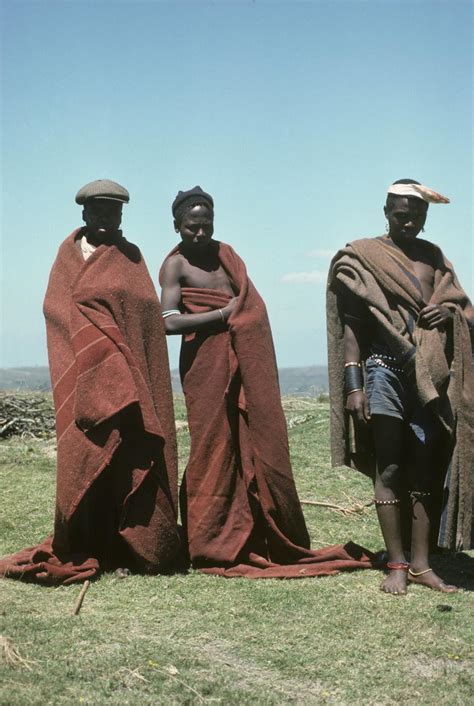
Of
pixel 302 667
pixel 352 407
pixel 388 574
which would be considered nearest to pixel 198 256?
pixel 352 407

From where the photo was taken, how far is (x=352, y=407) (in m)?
5.45

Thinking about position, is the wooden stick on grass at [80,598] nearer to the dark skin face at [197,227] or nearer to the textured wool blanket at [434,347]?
the textured wool blanket at [434,347]

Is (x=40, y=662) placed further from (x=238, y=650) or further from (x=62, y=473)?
(x=62, y=473)

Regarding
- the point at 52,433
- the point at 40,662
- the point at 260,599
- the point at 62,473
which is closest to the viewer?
the point at 40,662

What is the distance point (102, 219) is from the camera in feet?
18.6

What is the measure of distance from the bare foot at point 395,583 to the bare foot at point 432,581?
0.43 feet

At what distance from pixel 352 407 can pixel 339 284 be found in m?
0.80

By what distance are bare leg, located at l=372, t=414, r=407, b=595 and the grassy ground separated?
27 cm

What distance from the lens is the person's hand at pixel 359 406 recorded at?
5425 millimetres

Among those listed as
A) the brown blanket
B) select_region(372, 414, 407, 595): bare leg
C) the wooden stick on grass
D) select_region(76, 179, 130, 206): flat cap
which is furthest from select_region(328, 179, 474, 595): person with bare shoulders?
the wooden stick on grass

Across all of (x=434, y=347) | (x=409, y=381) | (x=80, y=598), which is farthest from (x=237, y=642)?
(x=434, y=347)

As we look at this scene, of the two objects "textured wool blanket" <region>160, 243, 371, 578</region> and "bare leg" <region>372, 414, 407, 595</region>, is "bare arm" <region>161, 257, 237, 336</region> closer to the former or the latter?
"textured wool blanket" <region>160, 243, 371, 578</region>

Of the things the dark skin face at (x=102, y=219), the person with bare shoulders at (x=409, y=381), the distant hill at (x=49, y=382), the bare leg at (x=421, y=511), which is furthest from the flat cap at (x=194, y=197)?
the distant hill at (x=49, y=382)

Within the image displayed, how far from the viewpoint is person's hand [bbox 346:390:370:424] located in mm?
5425
